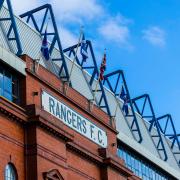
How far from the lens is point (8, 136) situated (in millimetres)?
43844

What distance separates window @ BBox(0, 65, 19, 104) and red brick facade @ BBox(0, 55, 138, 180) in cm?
49

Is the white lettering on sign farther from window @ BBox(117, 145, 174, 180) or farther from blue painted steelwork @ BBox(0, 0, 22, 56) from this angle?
window @ BBox(117, 145, 174, 180)

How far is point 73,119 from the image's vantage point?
5228 centimetres

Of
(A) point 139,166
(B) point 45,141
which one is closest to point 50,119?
(B) point 45,141

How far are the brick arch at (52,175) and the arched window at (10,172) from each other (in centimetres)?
216

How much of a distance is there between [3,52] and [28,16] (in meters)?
16.0

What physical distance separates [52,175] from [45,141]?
2324 mm

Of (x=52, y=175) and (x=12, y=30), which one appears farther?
(x=12, y=30)

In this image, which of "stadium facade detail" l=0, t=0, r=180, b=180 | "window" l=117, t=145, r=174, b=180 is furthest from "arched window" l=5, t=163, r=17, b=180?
"window" l=117, t=145, r=174, b=180

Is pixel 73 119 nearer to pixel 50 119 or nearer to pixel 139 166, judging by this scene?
pixel 50 119

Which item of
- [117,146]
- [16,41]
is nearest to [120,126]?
[117,146]

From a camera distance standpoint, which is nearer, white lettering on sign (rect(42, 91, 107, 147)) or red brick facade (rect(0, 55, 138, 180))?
red brick facade (rect(0, 55, 138, 180))

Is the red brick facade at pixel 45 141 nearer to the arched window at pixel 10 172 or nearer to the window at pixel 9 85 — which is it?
the arched window at pixel 10 172

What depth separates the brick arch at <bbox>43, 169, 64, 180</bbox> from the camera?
1777 inches
